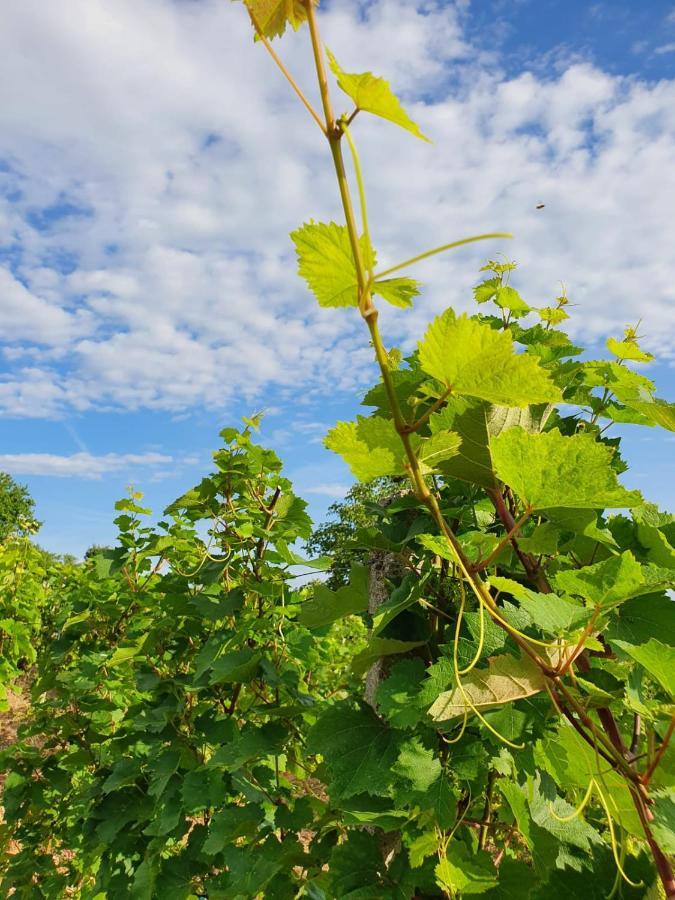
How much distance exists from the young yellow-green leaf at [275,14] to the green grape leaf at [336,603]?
108 centimetres

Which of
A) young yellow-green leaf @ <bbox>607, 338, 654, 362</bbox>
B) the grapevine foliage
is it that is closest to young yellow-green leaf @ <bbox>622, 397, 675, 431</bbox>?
the grapevine foliage

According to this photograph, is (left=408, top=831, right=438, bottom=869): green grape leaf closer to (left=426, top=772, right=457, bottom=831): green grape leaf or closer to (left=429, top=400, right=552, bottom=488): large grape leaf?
(left=426, top=772, right=457, bottom=831): green grape leaf

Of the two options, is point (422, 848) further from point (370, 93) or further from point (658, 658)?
point (370, 93)

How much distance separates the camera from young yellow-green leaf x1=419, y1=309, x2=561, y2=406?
562mm

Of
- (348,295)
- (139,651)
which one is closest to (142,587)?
(139,651)

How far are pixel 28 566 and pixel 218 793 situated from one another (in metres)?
3.95

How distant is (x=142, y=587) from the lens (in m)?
2.94

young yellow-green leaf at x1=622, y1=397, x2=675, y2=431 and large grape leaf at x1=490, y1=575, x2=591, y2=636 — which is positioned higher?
young yellow-green leaf at x1=622, y1=397, x2=675, y2=431

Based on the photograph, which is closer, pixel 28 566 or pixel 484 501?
pixel 484 501

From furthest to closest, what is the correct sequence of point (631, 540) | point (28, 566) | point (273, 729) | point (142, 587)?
point (28, 566) < point (142, 587) < point (273, 729) < point (631, 540)

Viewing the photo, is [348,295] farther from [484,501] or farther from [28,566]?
[28,566]

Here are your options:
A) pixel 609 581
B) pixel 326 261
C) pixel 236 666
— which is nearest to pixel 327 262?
pixel 326 261

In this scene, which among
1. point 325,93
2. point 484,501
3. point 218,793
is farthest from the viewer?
point 218,793

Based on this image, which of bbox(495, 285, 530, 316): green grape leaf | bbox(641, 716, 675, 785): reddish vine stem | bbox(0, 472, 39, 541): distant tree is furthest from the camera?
bbox(0, 472, 39, 541): distant tree
